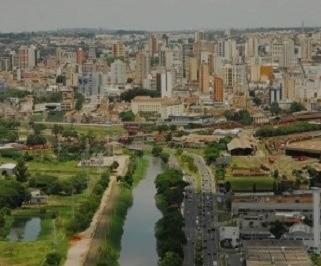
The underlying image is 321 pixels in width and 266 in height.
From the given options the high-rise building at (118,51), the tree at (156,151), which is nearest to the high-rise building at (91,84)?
the high-rise building at (118,51)

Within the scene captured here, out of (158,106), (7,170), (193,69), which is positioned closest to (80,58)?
(193,69)

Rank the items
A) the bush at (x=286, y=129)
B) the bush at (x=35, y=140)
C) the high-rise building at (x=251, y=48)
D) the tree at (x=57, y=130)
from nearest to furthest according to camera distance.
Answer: the bush at (x=35, y=140) < the bush at (x=286, y=129) < the tree at (x=57, y=130) < the high-rise building at (x=251, y=48)

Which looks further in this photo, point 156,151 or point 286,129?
point 286,129

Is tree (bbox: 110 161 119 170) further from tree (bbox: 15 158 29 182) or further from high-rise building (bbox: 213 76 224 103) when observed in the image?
high-rise building (bbox: 213 76 224 103)

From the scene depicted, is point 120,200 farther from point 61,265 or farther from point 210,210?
point 61,265

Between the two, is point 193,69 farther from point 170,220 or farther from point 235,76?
point 170,220

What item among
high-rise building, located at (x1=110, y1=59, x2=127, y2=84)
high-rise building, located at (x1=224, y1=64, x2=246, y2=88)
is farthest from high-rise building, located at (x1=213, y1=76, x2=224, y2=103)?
high-rise building, located at (x1=110, y1=59, x2=127, y2=84)

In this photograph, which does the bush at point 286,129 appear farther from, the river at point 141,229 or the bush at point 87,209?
the bush at point 87,209

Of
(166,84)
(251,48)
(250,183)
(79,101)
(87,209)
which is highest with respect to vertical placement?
(251,48)
